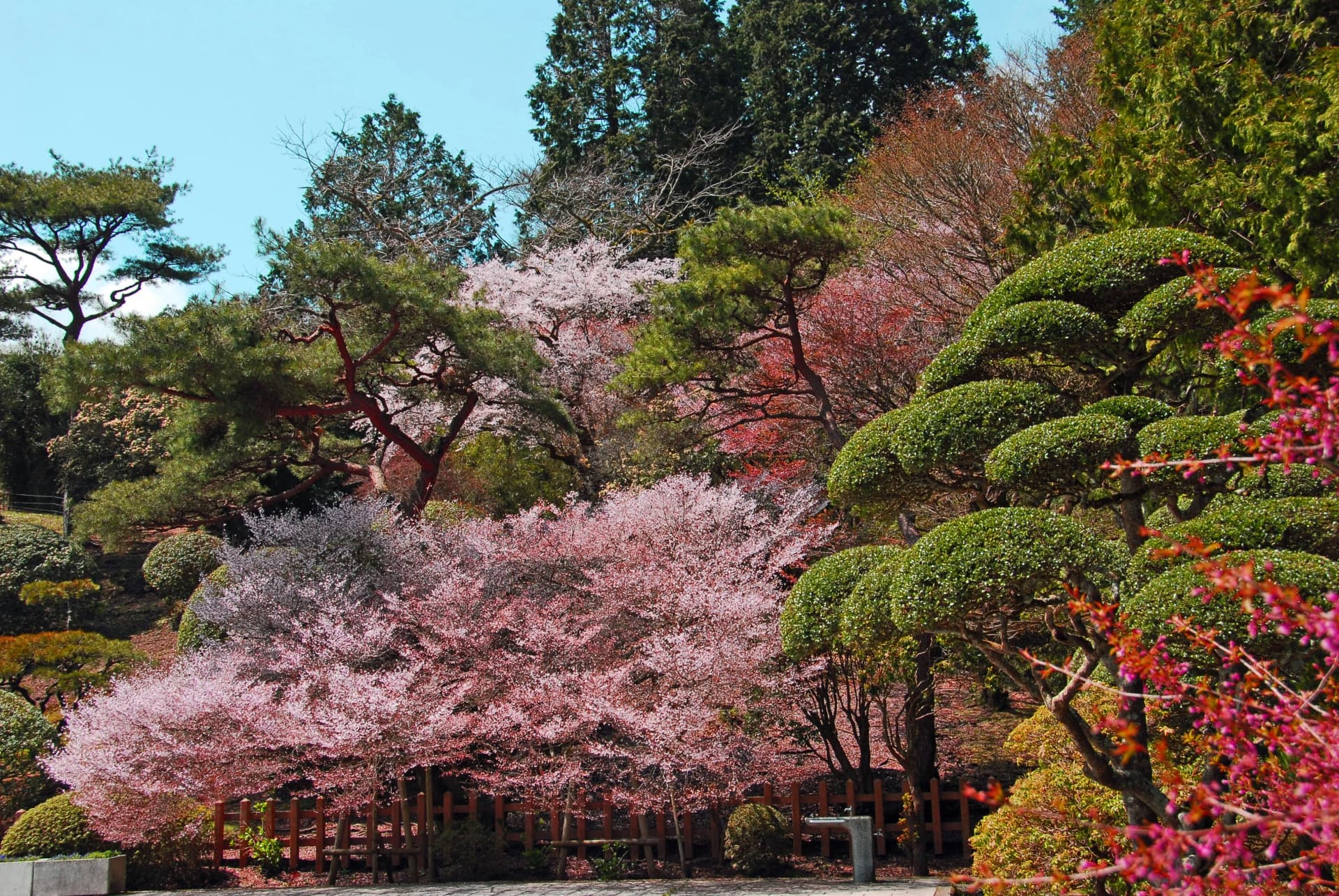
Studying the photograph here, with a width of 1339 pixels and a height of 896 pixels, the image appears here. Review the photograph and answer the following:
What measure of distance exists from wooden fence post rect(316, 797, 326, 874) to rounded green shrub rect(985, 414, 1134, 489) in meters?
6.87

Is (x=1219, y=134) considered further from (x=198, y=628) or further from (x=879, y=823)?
(x=198, y=628)

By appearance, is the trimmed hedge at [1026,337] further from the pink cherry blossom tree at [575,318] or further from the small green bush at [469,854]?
the pink cherry blossom tree at [575,318]

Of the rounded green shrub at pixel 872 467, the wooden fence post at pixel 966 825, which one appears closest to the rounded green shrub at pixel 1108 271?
the rounded green shrub at pixel 872 467

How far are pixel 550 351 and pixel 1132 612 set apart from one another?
13390mm

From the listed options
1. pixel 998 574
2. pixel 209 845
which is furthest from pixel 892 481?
pixel 209 845

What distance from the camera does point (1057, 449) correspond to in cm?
516

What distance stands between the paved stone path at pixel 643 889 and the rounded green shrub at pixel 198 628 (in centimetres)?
373

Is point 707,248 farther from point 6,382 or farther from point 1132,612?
point 6,382

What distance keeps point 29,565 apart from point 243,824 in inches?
367

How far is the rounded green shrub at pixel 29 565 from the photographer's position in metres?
16.0

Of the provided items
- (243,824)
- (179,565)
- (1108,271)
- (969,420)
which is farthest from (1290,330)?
(179,565)

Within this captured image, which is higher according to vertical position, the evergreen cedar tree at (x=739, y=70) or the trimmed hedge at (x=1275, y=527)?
the evergreen cedar tree at (x=739, y=70)

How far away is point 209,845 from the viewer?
944cm

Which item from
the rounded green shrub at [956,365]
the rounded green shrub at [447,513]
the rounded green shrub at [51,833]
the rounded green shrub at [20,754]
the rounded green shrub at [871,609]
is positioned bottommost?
the rounded green shrub at [51,833]
